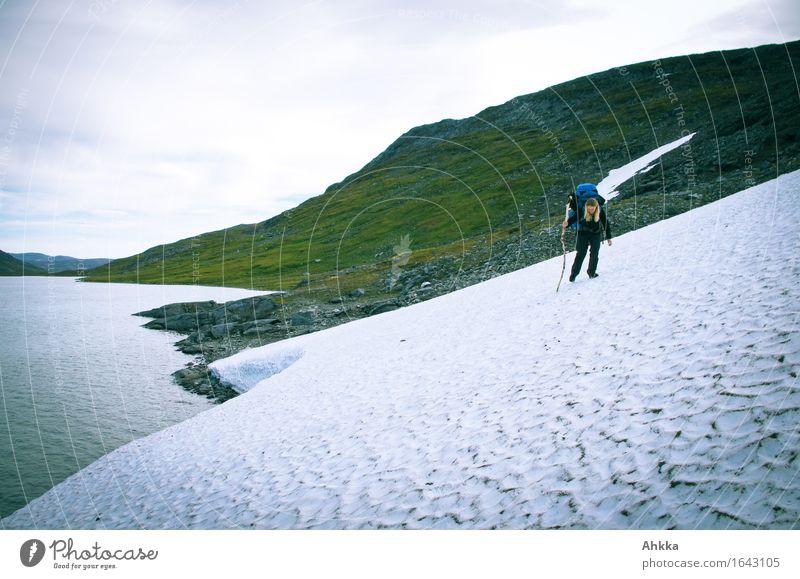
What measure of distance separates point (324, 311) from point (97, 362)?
20734 mm

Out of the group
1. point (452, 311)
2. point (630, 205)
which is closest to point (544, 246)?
point (630, 205)

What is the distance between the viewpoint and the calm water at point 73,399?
15562mm

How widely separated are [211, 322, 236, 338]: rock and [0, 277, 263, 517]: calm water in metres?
4.01

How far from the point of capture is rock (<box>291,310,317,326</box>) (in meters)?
41.3

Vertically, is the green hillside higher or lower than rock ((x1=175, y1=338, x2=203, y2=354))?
higher

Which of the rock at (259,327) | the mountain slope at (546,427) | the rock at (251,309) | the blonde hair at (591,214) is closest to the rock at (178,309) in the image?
the rock at (251,309)

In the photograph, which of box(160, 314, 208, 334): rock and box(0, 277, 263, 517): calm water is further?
box(160, 314, 208, 334): rock

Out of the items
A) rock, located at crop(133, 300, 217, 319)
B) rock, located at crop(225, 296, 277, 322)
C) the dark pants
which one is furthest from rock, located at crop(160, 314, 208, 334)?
the dark pants

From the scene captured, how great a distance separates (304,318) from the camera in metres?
42.4

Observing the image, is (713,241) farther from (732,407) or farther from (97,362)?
(97,362)

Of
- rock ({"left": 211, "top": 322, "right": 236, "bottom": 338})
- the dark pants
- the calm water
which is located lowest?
the calm water

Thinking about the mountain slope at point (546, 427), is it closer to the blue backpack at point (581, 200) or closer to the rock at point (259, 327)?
the blue backpack at point (581, 200)
